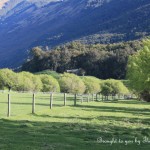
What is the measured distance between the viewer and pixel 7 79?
13262 centimetres

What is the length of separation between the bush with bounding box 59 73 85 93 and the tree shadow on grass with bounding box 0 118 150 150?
4417 inches

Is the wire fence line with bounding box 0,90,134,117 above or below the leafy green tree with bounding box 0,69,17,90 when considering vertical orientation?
below

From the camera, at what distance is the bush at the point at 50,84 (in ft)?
454

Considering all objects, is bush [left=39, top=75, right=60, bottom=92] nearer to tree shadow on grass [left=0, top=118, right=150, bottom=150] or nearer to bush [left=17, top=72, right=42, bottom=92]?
bush [left=17, top=72, right=42, bottom=92]

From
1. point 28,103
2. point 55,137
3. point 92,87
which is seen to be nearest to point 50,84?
point 92,87

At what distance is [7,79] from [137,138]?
4544 inches

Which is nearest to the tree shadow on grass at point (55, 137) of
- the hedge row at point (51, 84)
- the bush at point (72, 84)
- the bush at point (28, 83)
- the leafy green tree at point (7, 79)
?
the hedge row at point (51, 84)

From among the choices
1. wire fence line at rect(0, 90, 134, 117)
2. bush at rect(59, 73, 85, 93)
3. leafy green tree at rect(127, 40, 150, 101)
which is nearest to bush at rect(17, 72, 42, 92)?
bush at rect(59, 73, 85, 93)

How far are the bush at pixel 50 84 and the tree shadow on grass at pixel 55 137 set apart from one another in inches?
4481

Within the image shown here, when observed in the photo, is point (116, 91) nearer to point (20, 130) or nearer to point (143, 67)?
point (143, 67)

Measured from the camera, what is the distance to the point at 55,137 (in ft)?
62.5

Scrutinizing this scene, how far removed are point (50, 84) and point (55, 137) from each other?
12177cm

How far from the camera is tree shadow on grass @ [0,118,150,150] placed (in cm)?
1645

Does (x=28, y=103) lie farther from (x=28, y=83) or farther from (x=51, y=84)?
(x=51, y=84)
